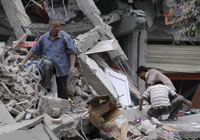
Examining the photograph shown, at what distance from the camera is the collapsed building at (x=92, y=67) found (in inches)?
187

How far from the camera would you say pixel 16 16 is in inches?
409

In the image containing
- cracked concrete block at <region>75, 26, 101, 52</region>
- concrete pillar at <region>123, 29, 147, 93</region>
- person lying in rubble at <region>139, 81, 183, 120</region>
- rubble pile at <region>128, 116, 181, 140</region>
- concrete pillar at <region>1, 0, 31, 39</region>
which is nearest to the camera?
rubble pile at <region>128, 116, 181, 140</region>

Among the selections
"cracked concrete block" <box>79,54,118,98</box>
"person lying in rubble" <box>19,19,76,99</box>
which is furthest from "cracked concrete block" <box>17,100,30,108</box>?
"cracked concrete block" <box>79,54,118,98</box>

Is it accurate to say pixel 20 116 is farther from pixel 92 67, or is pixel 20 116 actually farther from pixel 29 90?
pixel 92 67

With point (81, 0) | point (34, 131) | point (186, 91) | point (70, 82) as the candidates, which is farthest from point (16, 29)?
point (186, 91)

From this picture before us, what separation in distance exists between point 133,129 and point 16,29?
624cm

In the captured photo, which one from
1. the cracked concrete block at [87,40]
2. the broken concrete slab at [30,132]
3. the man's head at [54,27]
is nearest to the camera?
the broken concrete slab at [30,132]

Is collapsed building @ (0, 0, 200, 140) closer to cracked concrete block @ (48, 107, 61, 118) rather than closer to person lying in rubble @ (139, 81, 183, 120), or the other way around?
cracked concrete block @ (48, 107, 61, 118)

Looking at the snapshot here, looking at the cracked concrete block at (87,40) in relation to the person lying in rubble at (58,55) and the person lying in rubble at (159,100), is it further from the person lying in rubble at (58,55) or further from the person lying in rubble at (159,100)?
the person lying in rubble at (159,100)

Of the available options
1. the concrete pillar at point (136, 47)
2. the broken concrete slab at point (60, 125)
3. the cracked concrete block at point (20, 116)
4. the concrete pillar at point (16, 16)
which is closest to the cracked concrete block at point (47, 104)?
the broken concrete slab at point (60, 125)

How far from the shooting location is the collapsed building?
474 centimetres

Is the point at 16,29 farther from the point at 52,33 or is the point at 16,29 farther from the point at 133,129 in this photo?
the point at 133,129

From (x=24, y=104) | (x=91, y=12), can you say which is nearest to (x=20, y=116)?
(x=24, y=104)

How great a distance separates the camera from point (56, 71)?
6312 mm
